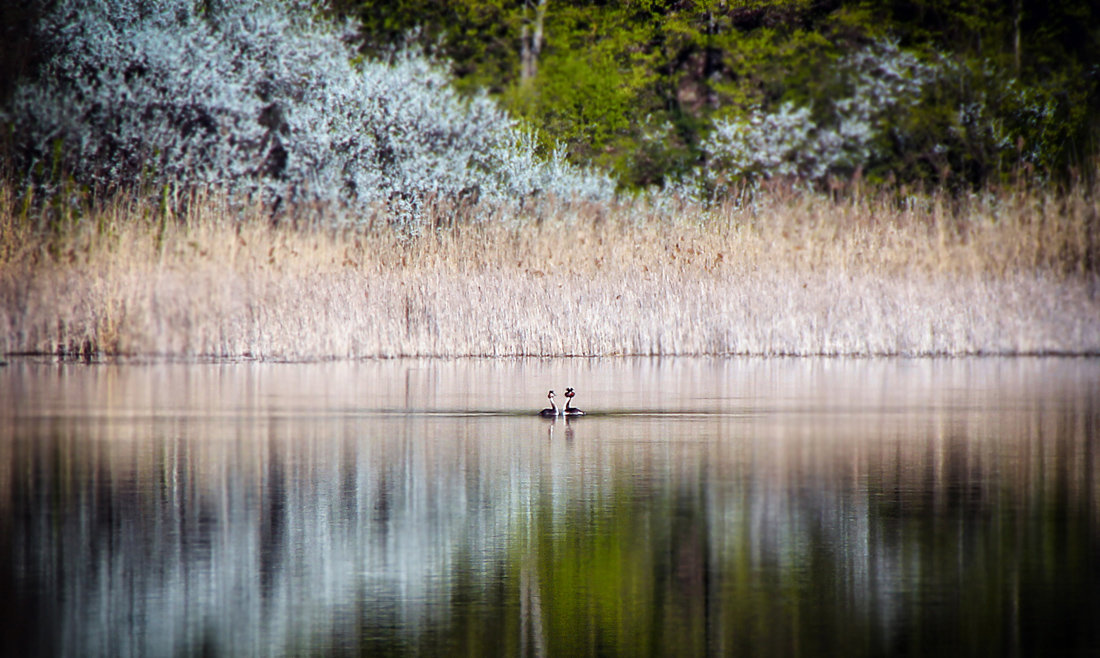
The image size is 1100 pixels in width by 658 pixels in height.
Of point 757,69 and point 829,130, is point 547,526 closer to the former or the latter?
point 829,130

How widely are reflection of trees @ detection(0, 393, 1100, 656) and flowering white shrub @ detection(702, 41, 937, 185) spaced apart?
19.3m

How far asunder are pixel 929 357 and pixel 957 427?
6536mm

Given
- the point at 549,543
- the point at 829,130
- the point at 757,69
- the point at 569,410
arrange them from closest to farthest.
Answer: the point at 549,543, the point at 569,410, the point at 829,130, the point at 757,69

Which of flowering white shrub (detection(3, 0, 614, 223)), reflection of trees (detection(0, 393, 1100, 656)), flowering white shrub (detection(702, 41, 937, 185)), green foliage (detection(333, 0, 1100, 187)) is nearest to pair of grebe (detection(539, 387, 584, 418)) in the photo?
reflection of trees (detection(0, 393, 1100, 656))

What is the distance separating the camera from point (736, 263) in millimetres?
15961

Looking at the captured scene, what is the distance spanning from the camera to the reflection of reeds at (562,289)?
14.8 meters

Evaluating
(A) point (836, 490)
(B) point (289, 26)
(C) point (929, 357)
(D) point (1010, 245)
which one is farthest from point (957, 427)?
(B) point (289, 26)

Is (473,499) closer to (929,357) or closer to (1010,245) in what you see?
(929,357)

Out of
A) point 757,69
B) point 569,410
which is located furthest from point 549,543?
point 757,69

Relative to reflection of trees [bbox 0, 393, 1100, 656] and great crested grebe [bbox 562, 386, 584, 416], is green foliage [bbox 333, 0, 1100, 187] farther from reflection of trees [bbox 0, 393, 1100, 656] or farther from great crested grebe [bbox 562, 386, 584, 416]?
reflection of trees [bbox 0, 393, 1100, 656]

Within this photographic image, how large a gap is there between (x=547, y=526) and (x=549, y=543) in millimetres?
337

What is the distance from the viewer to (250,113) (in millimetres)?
23297

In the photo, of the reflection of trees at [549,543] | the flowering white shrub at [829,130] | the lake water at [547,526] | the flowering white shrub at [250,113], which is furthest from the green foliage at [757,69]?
the reflection of trees at [549,543]

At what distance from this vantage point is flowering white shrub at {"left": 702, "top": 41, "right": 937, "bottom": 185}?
1068 inches
